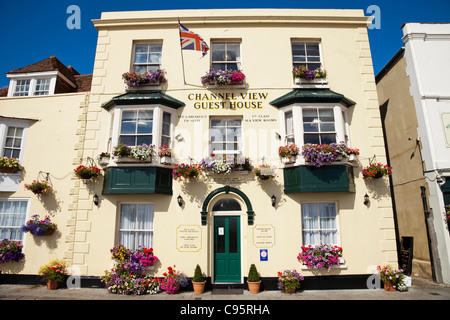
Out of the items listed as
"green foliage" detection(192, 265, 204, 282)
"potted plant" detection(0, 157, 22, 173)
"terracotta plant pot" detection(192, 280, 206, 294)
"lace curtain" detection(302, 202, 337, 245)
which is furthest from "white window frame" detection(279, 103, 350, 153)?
"potted plant" detection(0, 157, 22, 173)

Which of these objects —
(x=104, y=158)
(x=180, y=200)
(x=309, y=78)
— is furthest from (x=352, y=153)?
(x=104, y=158)

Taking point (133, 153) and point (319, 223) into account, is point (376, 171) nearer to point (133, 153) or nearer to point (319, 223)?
point (319, 223)

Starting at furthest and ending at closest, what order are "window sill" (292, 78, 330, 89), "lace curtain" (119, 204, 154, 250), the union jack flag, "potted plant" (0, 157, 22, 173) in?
"window sill" (292, 78, 330, 89), "potted plant" (0, 157, 22, 173), the union jack flag, "lace curtain" (119, 204, 154, 250)

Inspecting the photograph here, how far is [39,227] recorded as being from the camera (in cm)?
916

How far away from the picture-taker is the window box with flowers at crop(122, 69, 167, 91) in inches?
403

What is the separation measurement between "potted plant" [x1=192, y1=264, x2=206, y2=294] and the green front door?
2.22ft

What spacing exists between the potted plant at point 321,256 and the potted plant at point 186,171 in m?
4.61

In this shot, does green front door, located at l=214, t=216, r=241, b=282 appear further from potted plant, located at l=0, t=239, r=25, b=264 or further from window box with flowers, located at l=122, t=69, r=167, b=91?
potted plant, located at l=0, t=239, r=25, b=264

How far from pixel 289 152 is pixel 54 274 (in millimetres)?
9166

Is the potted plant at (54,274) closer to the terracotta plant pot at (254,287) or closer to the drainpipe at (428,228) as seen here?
the terracotta plant pot at (254,287)

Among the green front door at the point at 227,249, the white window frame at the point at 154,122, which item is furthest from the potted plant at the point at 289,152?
the white window frame at the point at 154,122
